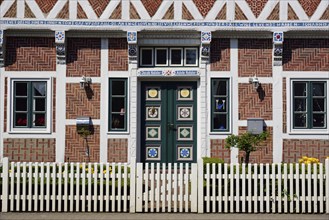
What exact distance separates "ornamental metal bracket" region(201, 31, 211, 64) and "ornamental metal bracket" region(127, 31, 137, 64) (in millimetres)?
1924

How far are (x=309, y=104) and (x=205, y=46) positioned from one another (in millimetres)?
3437

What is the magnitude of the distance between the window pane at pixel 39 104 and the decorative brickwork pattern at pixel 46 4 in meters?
2.53

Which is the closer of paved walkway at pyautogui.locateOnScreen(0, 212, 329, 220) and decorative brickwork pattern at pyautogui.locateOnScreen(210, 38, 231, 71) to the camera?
paved walkway at pyautogui.locateOnScreen(0, 212, 329, 220)

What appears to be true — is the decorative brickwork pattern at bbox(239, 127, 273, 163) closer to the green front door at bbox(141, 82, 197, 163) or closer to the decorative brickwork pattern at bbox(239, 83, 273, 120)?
the decorative brickwork pattern at bbox(239, 83, 273, 120)

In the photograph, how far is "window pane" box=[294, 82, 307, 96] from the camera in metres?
12.9

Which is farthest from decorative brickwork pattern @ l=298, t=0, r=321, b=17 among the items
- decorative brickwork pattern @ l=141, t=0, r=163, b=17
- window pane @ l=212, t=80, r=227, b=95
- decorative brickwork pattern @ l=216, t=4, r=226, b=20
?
decorative brickwork pattern @ l=141, t=0, r=163, b=17

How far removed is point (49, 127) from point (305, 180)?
7.48m

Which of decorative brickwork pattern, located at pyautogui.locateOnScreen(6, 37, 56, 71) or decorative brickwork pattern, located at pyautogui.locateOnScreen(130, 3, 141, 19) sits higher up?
decorative brickwork pattern, located at pyautogui.locateOnScreen(130, 3, 141, 19)

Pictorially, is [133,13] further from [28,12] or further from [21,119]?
[21,119]

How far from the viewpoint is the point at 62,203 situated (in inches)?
329

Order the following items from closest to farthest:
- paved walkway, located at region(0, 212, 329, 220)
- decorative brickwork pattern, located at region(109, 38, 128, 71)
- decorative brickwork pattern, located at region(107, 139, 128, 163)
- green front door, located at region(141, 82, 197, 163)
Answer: paved walkway, located at region(0, 212, 329, 220) < decorative brickwork pattern, located at region(107, 139, 128, 163) < decorative brickwork pattern, located at region(109, 38, 128, 71) < green front door, located at region(141, 82, 197, 163)

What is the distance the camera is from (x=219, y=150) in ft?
42.1

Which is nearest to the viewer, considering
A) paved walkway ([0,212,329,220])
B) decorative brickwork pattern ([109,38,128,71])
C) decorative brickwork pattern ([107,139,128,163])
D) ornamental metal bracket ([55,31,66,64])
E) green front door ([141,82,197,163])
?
paved walkway ([0,212,329,220])

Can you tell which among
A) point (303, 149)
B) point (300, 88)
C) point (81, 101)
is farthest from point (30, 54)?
point (303, 149)
